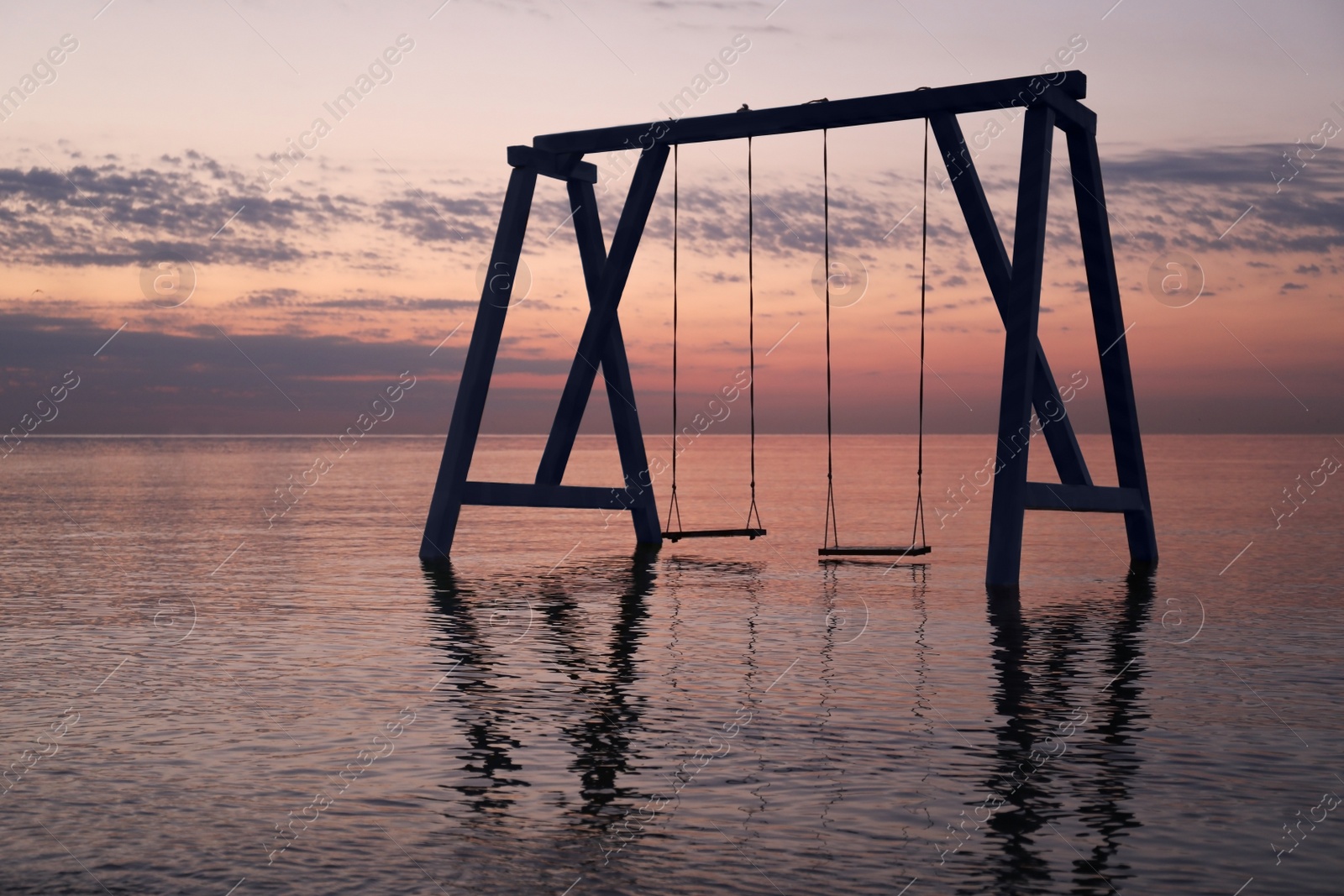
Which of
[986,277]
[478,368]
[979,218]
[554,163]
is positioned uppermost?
[554,163]

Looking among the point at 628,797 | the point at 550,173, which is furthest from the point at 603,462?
the point at 628,797

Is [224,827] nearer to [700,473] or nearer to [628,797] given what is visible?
[628,797]

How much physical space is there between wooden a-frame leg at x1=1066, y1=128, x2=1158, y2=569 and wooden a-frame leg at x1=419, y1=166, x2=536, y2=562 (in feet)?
26.1

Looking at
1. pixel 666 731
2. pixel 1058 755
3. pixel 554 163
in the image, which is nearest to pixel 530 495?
pixel 554 163

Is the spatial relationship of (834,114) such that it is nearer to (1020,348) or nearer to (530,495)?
Result: (1020,348)

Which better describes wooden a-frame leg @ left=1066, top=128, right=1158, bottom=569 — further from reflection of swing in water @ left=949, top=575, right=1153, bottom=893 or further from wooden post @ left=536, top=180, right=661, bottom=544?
wooden post @ left=536, top=180, right=661, bottom=544

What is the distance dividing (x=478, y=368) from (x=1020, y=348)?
8.03 meters

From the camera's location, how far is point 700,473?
6347 centimetres

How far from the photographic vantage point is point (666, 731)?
8352mm

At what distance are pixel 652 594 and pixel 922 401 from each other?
409cm

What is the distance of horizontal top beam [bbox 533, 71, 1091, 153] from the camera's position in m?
16.0

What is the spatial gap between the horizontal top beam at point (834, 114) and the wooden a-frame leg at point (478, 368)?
68.7 inches

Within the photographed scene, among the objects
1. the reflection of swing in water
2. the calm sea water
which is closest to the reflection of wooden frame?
the calm sea water

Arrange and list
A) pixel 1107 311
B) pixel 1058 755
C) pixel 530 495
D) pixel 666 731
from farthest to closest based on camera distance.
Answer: pixel 530 495, pixel 1107 311, pixel 666 731, pixel 1058 755
